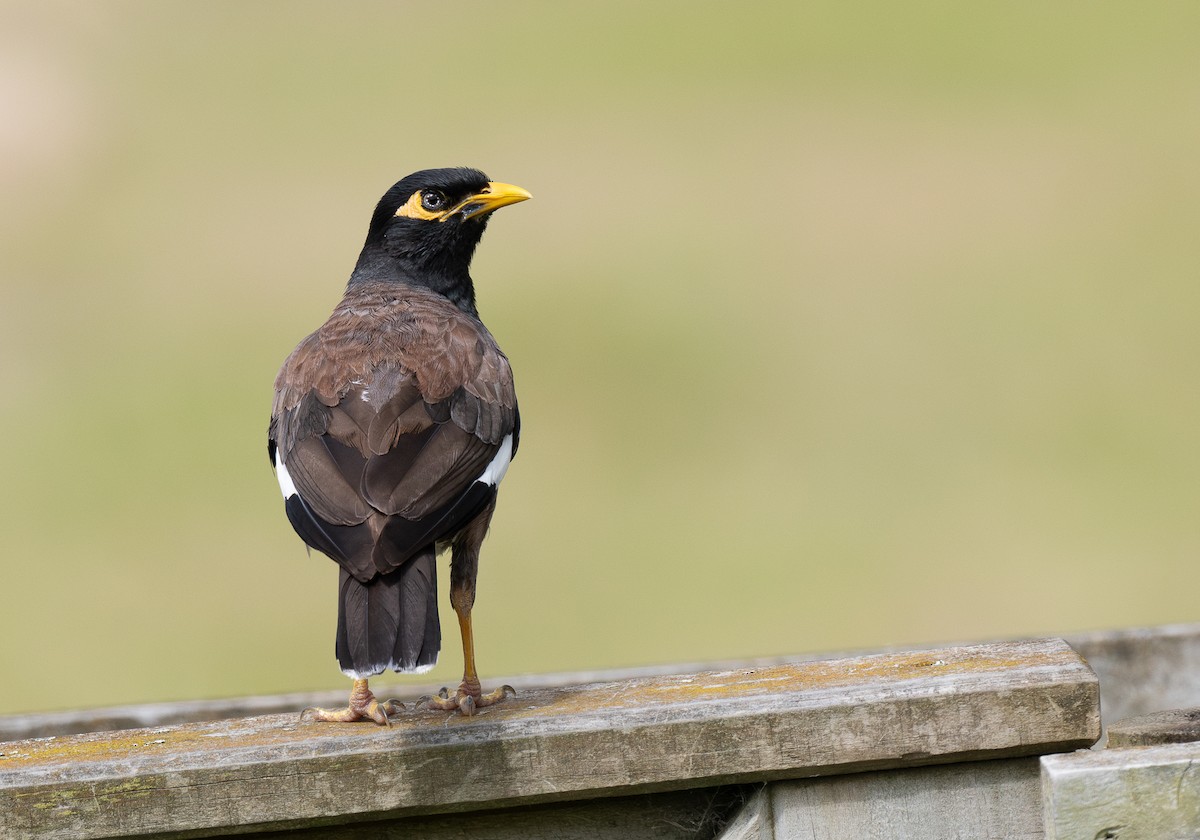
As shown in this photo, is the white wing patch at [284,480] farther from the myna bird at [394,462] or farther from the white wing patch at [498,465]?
the white wing patch at [498,465]

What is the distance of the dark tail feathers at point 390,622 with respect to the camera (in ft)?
11.7

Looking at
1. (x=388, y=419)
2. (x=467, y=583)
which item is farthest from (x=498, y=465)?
(x=467, y=583)

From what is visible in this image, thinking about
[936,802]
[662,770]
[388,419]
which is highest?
[388,419]

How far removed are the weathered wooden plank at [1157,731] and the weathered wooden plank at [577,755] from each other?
221 millimetres

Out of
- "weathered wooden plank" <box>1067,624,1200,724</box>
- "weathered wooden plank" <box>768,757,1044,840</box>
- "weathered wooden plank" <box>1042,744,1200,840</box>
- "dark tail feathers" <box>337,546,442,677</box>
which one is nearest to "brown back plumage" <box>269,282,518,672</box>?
"dark tail feathers" <box>337,546,442,677</box>

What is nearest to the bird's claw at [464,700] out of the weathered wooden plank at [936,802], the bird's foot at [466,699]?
the bird's foot at [466,699]

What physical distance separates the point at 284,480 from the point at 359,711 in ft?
2.50

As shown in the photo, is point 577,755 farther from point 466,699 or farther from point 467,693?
point 467,693

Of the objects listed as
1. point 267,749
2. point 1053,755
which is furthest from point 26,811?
point 1053,755

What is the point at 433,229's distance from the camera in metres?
6.06

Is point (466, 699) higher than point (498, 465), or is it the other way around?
point (498, 465)

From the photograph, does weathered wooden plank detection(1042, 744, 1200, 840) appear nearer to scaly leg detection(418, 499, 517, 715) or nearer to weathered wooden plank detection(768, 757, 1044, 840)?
weathered wooden plank detection(768, 757, 1044, 840)

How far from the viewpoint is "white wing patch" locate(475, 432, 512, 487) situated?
14.0 feet

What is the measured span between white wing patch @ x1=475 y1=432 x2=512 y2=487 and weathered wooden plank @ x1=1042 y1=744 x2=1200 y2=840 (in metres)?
1.98
